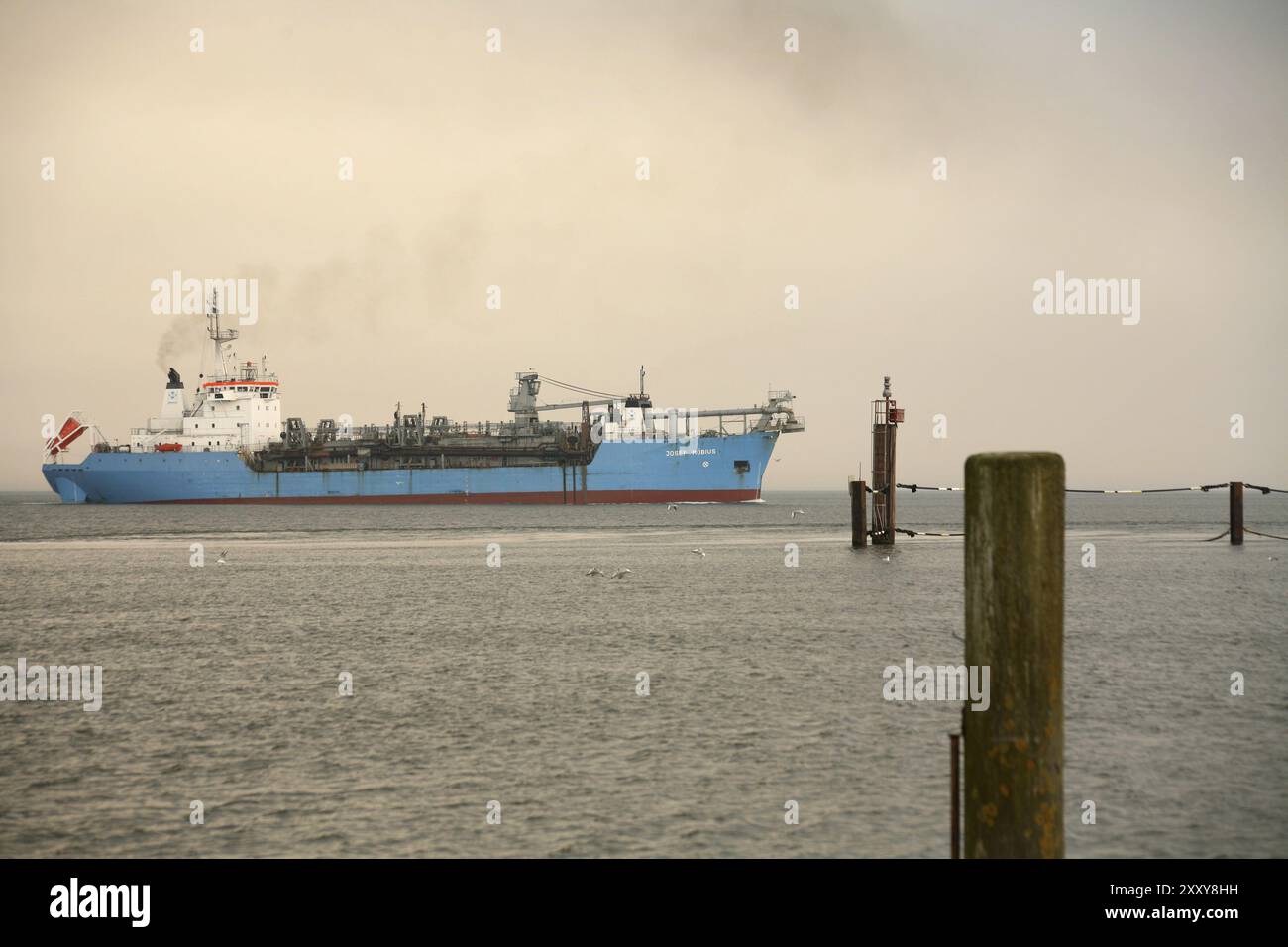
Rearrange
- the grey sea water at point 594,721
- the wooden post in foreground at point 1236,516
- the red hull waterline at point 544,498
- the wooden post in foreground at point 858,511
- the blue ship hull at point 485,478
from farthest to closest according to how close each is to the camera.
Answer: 1. the red hull waterline at point 544,498
2. the blue ship hull at point 485,478
3. the wooden post in foreground at point 1236,516
4. the wooden post in foreground at point 858,511
5. the grey sea water at point 594,721

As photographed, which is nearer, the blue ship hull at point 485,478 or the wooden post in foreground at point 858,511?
the wooden post in foreground at point 858,511

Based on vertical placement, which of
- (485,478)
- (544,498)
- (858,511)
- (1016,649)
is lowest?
(544,498)

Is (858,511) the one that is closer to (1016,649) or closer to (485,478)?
(1016,649)

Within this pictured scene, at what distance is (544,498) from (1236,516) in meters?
52.4

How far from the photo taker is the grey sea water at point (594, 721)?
8.70 meters

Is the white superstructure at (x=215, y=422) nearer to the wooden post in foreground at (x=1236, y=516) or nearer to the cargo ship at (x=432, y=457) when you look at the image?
the cargo ship at (x=432, y=457)

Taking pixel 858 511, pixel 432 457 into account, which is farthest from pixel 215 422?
pixel 858 511

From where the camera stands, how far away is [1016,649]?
4.74 m

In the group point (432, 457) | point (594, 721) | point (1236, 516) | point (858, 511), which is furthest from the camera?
point (432, 457)

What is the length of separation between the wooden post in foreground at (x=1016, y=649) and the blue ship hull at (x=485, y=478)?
7355 centimetres

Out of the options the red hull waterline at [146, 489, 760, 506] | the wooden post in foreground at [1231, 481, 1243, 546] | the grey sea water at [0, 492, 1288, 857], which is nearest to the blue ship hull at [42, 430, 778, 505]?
the red hull waterline at [146, 489, 760, 506]

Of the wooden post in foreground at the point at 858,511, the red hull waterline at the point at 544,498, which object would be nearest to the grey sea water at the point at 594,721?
the wooden post in foreground at the point at 858,511

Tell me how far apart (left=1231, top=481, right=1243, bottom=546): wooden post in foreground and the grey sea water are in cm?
1012
